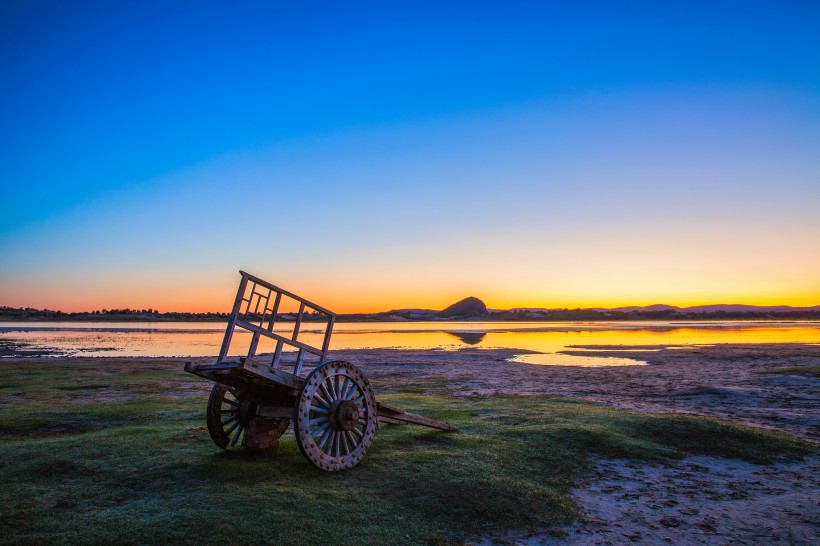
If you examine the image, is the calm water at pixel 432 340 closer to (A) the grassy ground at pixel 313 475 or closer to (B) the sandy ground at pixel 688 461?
(B) the sandy ground at pixel 688 461

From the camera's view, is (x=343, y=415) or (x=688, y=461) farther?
(x=688, y=461)

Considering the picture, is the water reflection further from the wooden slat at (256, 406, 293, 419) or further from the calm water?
the wooden slat at (256, 406, 293, 419)

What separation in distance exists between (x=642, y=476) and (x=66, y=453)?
32.5ft

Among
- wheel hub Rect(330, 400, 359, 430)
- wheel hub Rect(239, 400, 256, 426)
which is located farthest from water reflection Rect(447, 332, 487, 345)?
wheel hub Rect(330, 400, 359, 430)

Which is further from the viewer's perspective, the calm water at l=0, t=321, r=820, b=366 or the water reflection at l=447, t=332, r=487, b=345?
the water reflection at l=447, t=332, r=487, b=345

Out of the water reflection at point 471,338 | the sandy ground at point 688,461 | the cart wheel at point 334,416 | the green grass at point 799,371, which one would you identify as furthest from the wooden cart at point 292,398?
the water reflection at point 471,338

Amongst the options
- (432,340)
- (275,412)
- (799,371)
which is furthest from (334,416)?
(432,340)

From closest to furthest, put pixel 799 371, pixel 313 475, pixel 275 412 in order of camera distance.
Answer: pixel 313 475 → pixel 275 412 → pixel 799 371

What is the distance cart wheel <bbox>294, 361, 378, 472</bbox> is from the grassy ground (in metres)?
0.30

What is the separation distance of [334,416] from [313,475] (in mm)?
908

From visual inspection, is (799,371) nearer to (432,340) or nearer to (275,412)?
(275,412)

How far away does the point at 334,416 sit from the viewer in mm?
7559

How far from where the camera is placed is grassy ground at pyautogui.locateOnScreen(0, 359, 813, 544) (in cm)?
557

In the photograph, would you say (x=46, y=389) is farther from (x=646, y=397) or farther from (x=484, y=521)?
(x=646, y=397)
